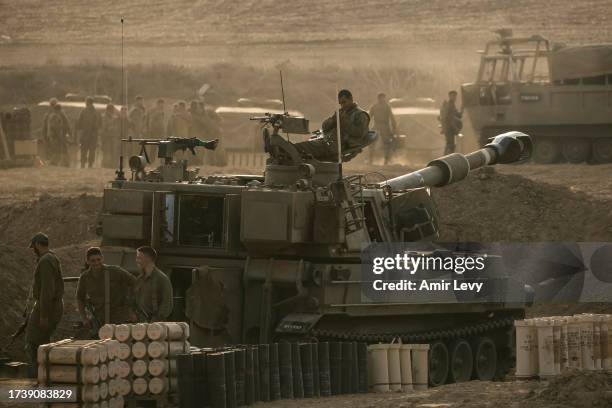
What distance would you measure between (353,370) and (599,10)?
182 feet

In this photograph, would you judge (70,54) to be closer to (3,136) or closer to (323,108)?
(323,108)

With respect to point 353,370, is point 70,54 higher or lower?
higher

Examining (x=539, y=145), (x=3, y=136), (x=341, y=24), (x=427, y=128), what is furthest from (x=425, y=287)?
(x=341, y=24)

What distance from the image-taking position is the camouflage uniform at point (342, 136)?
18.5 metres

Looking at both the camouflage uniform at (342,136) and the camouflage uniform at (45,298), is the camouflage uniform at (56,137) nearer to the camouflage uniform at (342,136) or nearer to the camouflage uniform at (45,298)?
the camouflage uniform at (342,136)

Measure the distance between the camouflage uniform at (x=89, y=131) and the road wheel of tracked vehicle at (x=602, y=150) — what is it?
11.0 metres

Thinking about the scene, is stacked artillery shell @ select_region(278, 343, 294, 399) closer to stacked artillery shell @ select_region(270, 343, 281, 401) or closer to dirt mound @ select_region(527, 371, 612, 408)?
stacked artillery shell @ select_region(270, 343, 281, 401)

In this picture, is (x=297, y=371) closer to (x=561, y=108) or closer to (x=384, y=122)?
(x=561, y=108)

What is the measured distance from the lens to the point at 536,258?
26.5m

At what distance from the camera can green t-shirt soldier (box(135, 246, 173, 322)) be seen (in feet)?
54.5

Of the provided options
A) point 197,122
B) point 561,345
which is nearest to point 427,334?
point 561,345

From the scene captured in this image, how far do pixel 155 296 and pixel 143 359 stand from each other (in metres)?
1.50

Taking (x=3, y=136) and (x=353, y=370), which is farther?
(x=3, y=136)

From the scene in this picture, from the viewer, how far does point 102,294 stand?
16781 millimetres
